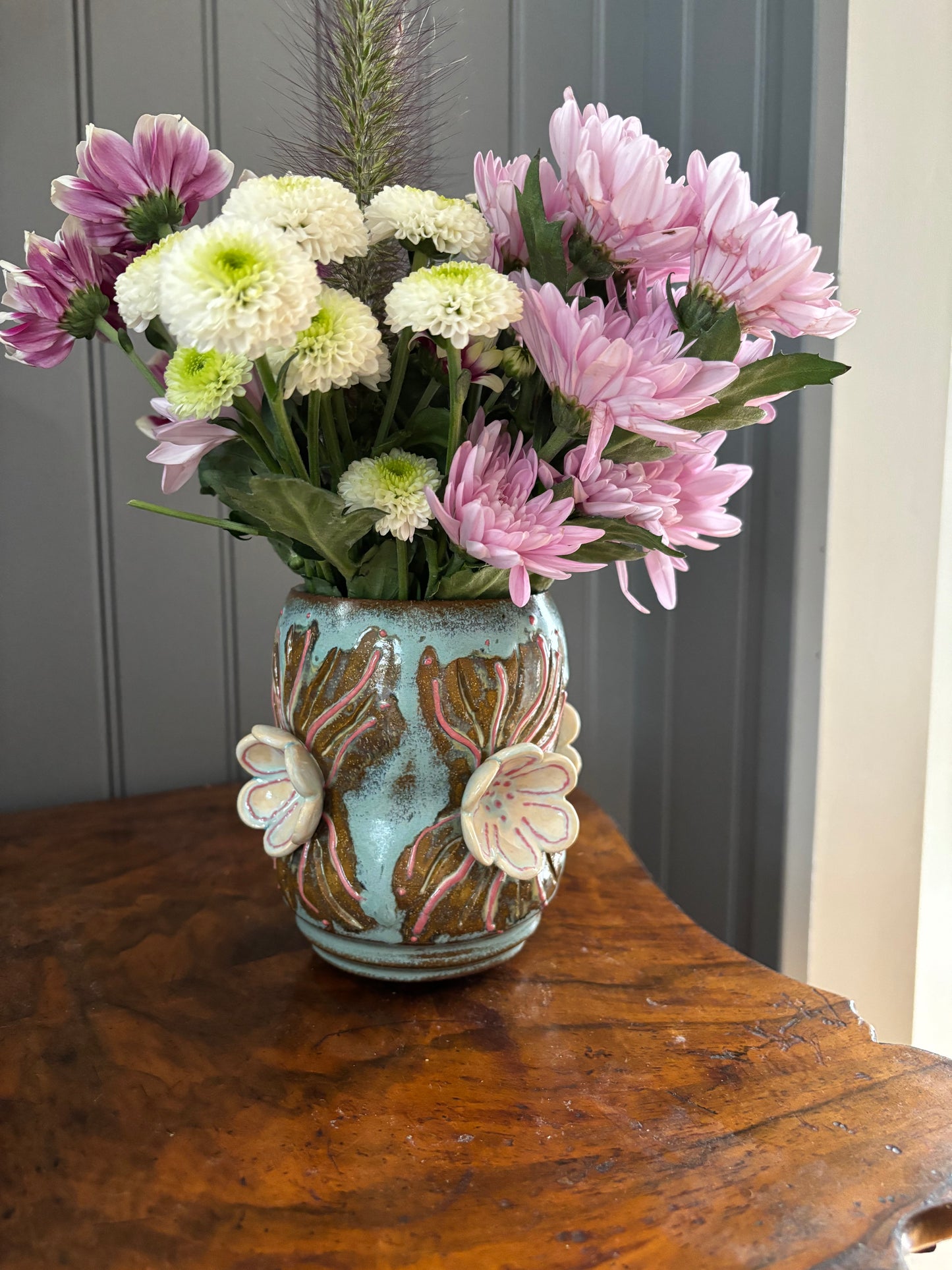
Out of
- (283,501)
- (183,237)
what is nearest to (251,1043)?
(283,501)

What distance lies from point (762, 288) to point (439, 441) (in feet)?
0.64

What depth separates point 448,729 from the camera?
54 cm

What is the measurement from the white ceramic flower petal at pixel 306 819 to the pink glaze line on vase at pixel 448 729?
0.09 metres

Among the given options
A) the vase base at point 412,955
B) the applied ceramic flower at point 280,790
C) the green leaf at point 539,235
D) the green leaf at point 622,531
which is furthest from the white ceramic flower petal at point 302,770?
the green leaf at point 539,235

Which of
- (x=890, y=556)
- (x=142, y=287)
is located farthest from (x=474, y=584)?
(x=890, y=556)

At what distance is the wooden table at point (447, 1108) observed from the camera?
1.26 feet

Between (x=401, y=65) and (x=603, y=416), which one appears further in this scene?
(x=401, y=65)

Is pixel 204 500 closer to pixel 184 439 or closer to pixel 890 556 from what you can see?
pixel 184 439

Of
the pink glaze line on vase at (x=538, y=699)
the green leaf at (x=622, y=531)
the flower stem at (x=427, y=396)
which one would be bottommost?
the pink glaze line on vase at (x=538, y=699)

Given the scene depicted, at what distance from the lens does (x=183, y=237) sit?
0.41m

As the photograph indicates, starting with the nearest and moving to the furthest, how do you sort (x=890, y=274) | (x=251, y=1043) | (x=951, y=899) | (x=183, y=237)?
(x=183, y=237)
(x=251, y=1043)
(x=890, y=274)
(x=951, y=899)

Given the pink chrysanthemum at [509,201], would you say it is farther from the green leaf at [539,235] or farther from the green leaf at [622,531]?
the green leaf at [622,531]

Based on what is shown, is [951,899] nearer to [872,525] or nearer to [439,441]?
[872,525]

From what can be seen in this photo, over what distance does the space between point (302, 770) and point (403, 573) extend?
136 millimetres
